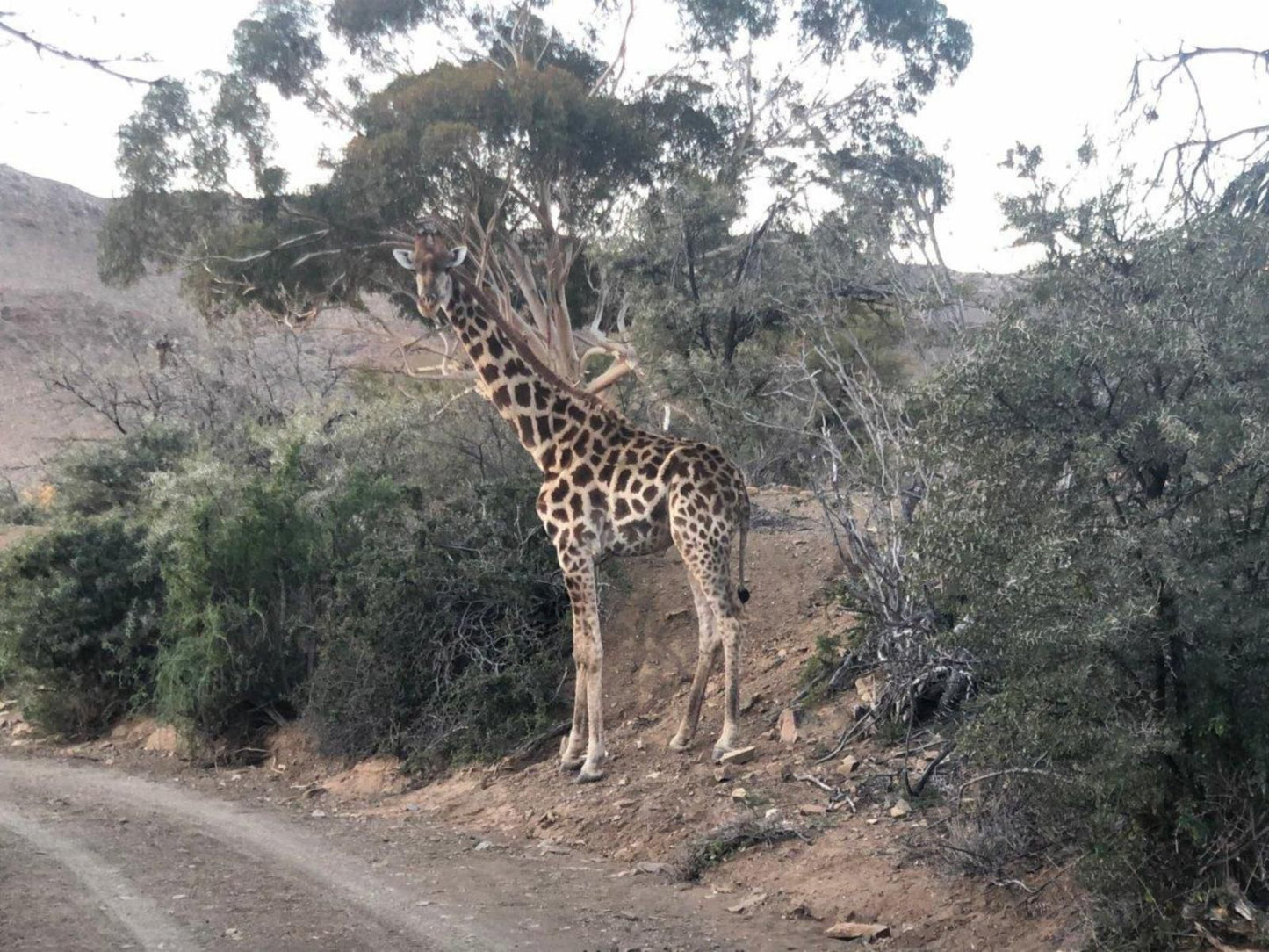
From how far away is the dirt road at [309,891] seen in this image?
6285 millimetres

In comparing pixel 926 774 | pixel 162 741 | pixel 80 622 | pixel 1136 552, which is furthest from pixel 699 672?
pixel 80 622

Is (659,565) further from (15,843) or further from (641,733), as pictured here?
(15,843)

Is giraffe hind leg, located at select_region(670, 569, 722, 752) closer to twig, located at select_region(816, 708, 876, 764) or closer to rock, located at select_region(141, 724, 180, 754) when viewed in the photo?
twig, located at select_region(816, 708, 876, 764)

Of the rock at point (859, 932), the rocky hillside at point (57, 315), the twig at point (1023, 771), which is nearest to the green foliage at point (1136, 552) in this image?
the twig at point (1023, 771)

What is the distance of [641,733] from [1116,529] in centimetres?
511

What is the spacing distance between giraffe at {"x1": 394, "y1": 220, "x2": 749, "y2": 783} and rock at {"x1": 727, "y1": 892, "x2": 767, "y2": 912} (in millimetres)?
1960

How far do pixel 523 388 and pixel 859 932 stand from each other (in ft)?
16.4

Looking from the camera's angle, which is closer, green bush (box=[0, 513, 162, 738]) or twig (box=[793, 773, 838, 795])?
twig (box=[793, 773, 838, 795])

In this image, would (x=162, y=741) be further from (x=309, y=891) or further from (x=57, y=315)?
(x=57, y=315)

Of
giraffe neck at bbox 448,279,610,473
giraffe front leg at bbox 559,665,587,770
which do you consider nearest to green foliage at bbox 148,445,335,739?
giraffe neck at bbox 448,279,610,473

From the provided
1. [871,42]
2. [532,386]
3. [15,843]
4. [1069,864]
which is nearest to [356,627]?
[532,386]

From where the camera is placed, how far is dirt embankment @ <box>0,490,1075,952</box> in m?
6.55

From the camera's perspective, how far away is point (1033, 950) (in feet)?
19.4

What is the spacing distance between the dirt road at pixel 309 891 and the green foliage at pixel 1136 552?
64.5 inches
